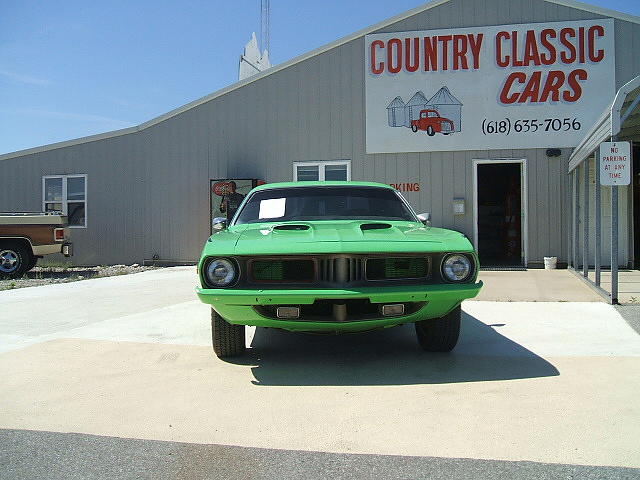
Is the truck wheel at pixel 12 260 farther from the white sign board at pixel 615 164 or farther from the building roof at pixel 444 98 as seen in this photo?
the white sign board at pixel 615 164

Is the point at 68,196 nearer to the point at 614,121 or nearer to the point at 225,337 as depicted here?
the point at 225,337

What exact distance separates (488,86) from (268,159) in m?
4.95

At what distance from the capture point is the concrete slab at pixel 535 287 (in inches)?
283

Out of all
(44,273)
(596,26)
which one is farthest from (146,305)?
(596,26)

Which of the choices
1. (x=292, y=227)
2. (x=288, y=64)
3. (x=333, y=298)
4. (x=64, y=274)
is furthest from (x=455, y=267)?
(x=64, y=274)

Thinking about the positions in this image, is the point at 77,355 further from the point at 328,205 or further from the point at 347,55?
the point at 347,55

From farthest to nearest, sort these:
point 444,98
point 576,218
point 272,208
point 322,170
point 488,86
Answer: point 322,170, point 444,98, point 488,86, point 576,218, point 272,208

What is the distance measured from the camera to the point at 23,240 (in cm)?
1077

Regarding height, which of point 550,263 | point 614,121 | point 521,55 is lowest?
point 550,263

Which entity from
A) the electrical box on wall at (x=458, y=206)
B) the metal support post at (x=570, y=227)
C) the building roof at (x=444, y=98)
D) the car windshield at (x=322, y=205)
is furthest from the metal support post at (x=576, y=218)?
the car windshield at (x=322, y=205)

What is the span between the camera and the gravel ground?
968 cm

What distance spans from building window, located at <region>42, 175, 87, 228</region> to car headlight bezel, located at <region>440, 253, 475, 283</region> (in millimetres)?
11600

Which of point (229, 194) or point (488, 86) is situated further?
point (229, 194)

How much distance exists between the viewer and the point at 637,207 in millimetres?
12883
